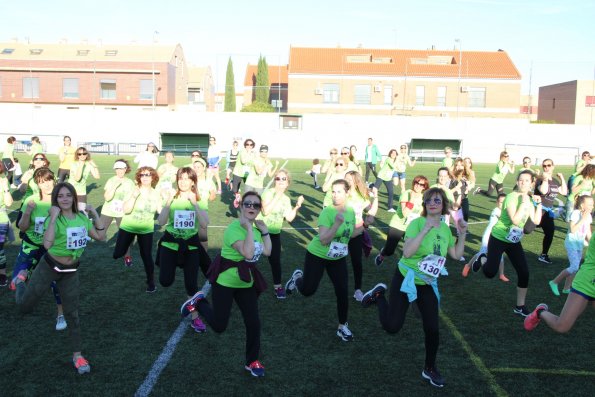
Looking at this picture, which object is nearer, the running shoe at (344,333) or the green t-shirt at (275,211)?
the running shoe at (344,333)

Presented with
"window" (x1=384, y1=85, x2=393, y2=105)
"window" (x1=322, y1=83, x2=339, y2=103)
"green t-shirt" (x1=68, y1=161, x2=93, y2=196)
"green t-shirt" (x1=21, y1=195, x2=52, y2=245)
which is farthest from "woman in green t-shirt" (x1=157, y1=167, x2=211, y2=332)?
"window" (x1=384, y1=85, x2=393, y2=105)

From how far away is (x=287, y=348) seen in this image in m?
6.67

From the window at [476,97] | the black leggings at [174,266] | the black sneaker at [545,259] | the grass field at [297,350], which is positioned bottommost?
the grass field at [297,350]

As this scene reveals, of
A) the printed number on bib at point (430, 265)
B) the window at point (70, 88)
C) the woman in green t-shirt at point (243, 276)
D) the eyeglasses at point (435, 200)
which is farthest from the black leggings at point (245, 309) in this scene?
the window at point (70, 88)

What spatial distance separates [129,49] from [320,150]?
26.4m

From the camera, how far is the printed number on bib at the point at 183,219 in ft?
24.2

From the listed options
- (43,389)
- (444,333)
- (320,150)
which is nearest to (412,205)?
(444,333)

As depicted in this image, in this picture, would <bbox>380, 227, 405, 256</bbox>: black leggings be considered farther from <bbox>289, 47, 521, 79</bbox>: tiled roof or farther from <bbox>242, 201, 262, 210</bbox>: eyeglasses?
<bbox>289, 47, 521, 79</bbox>: tiled roof

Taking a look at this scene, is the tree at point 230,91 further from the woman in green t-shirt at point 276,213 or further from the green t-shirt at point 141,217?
the woman in green t-shirt at point 276,213

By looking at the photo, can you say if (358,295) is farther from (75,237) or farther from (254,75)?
(254,75)

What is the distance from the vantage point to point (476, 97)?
5319cm

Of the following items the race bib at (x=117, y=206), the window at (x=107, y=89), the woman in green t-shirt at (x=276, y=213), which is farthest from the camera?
the window at (x=107, y=89)

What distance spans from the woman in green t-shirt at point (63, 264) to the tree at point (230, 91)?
55.4 meters

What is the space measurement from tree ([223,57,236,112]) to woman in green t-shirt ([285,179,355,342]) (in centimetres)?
5476
